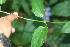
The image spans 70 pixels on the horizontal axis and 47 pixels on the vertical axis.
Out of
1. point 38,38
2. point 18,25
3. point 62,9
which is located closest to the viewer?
point 38,38

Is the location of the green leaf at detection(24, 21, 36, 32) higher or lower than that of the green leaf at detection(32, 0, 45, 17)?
lower

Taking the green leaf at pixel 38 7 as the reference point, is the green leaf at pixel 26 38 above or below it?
below

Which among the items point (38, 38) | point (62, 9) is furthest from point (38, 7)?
point (62, 9)

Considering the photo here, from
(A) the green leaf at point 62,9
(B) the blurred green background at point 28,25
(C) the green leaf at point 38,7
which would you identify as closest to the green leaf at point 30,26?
(B) the blurred green background at point 28,25

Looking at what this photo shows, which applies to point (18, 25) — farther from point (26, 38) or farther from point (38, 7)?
point (38, 7)

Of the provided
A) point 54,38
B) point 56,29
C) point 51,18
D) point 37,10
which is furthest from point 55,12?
point 37,10

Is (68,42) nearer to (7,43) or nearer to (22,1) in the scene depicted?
(22,1)

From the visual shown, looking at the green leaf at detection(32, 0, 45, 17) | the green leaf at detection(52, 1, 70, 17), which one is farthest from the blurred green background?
the green leaf at detection(32, 0, 45, 17)

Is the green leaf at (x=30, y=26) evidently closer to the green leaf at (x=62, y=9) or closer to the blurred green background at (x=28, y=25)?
the blurred green background at (x=28, y=25)

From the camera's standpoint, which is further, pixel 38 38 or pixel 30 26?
pixel 30 26

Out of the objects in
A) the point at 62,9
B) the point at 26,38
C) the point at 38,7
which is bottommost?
the point at 26,38

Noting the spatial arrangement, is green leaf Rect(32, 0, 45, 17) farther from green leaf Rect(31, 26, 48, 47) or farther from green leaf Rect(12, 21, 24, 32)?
green leaf Rect(12, 21, 24, 32)
